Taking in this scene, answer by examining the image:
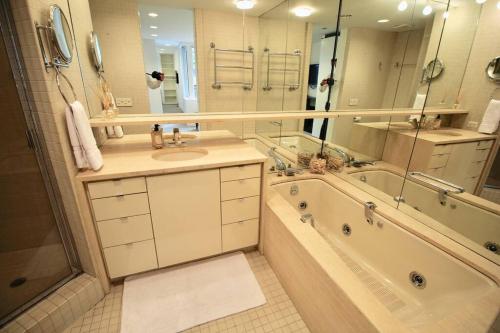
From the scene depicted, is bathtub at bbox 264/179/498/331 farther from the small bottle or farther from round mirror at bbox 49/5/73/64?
round mirror at bbox 49/5/73/64

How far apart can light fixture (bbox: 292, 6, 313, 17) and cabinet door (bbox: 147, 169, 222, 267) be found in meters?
2.03

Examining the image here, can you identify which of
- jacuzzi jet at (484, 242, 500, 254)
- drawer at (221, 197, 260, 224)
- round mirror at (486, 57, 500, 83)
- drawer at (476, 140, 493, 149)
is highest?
round mirror at (486, 57, 500, 83)

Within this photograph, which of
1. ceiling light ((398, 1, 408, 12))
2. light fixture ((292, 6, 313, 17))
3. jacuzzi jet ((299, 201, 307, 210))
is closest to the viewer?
ceiling light ((398, 1, 408, 12))

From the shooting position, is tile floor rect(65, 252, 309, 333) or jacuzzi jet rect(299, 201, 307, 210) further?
jacuzzi jet rect(299, 201, 307, 210)

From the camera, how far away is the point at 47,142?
109cm

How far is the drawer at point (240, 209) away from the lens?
1.55m

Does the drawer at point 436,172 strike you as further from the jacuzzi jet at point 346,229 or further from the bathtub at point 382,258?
the jacuzzi jet at point 346,229

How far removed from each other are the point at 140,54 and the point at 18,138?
99 centimetres

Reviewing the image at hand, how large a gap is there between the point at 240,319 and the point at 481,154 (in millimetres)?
1776

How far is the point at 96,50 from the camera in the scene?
5.15 feet

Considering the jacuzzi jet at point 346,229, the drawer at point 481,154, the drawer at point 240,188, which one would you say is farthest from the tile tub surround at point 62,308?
the drawer at point 481,154

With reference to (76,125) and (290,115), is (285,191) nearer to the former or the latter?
(290,115)

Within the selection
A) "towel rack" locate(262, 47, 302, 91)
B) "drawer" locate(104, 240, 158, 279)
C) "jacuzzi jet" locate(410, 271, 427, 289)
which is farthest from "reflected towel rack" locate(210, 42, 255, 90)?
"jacuzzi jet" locate(410, 271, 427, 289)

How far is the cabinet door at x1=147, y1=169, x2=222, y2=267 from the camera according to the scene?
1347mm
